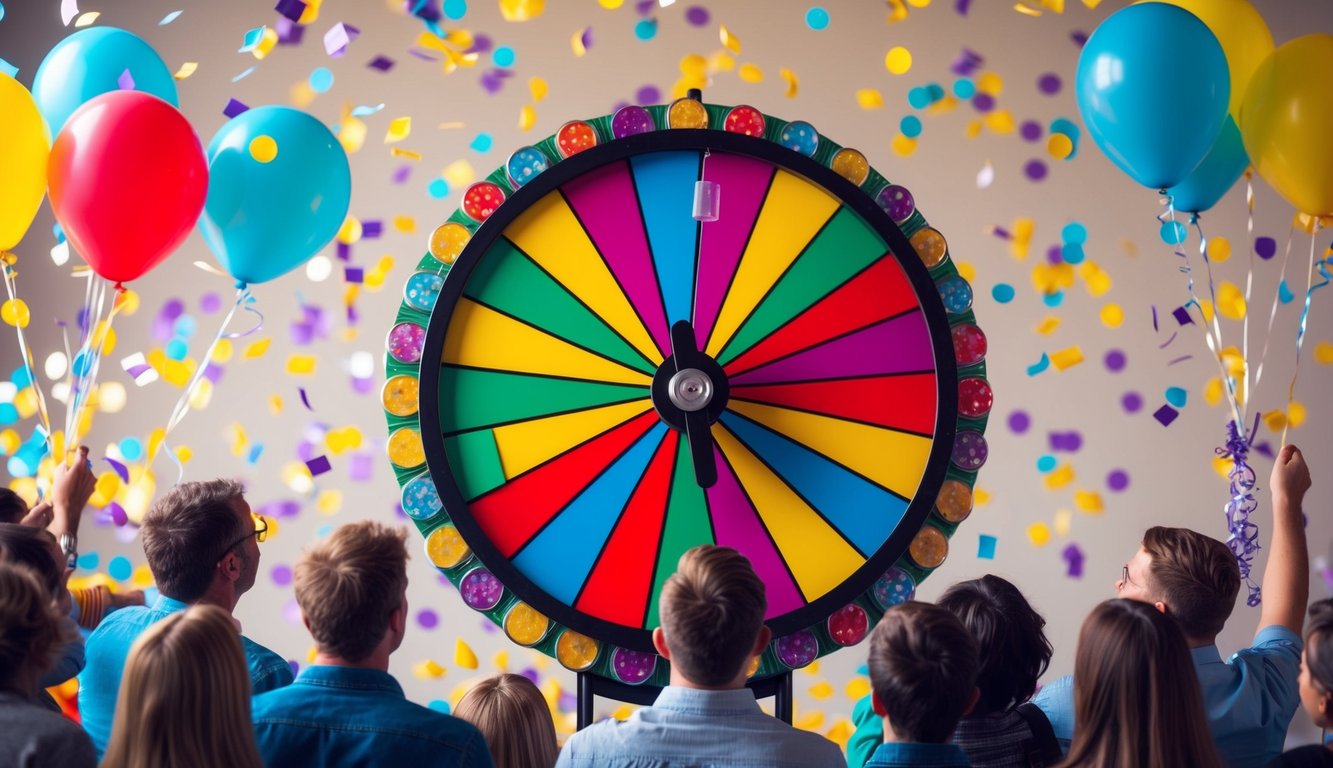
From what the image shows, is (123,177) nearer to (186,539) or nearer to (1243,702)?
(186,539)

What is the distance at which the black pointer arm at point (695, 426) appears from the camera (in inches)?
102

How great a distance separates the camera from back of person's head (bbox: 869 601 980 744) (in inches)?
69.8

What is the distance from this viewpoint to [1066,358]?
13.5ft

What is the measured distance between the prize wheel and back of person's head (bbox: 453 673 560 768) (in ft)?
1.30

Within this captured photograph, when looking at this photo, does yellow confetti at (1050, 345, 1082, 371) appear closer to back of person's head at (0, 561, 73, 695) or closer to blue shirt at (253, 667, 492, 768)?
blue shirt at (253, 667, 492, 768)

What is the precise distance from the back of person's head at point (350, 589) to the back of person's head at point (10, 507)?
101 centimetres

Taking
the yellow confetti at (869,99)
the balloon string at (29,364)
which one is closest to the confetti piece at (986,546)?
the yellow confetti at (869,99)

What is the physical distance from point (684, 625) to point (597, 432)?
3.05ft

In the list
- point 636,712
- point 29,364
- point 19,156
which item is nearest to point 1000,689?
point 636,712

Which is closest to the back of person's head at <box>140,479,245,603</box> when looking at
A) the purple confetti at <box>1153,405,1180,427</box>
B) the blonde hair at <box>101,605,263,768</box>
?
the blonde hair at <box>101,605,263,768</box>

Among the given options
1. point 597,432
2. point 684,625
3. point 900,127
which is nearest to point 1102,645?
point 684,625

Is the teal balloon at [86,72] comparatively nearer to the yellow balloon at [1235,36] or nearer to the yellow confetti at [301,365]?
the yellow confetti at [301,365]

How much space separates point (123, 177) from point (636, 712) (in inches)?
59.1

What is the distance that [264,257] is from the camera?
2.82 meters
